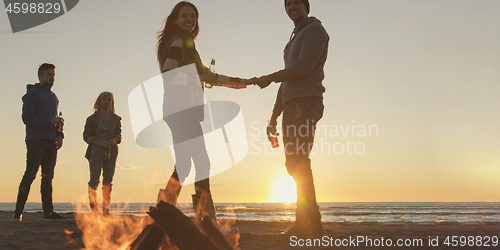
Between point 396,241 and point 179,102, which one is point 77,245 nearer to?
point 179,102

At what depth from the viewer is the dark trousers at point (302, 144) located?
420 centimetres

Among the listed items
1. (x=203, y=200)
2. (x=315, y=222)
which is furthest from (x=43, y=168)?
(x=315, y=222)

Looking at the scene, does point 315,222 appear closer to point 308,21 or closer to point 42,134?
point 308,21

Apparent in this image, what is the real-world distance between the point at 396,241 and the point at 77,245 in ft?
12.0

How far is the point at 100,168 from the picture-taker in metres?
7.29

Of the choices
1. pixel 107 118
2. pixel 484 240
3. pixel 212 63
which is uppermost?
pixel 212 63

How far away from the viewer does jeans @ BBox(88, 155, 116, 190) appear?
7148 millimetres

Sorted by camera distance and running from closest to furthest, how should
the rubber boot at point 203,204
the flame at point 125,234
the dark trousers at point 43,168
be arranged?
1. the flame at point 125,234
2. the rubber boot at point 203,204
3. the dark trousers at point 43,168

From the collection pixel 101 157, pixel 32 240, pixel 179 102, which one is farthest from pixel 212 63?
pixel 101 157

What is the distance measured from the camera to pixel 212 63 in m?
4.68

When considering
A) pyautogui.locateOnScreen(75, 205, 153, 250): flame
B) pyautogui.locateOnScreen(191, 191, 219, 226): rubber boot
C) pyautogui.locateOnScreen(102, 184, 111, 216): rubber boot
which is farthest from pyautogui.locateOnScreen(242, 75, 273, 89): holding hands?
pyautogui.locateOnScreen(102, 184, 111, 216): rubber boot

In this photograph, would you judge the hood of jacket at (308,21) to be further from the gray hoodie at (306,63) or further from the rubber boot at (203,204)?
the rubber boot at (203,204)

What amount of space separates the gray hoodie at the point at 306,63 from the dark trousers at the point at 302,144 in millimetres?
128

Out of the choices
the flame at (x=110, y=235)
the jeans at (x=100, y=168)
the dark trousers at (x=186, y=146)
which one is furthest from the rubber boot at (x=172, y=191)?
the jeans at (x=100, y=168)
